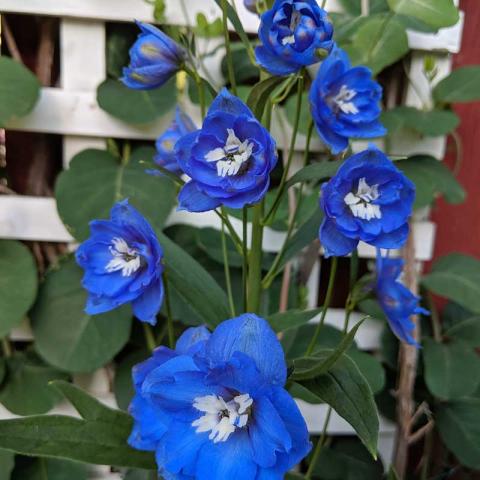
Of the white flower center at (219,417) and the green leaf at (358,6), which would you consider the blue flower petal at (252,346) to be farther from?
the green leaf at (358,6)

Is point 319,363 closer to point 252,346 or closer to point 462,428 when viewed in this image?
point 252,346

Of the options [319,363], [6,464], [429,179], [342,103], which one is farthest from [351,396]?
[6,464]

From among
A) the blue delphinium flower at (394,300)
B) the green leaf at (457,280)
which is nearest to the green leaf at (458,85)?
the green leaf at (457,280)

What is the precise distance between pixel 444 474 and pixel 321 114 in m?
0.61

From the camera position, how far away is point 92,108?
0.94 metres

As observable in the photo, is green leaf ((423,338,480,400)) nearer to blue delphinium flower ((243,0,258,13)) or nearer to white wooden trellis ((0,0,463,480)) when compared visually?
white wooden trellis ((0,0,463,480))

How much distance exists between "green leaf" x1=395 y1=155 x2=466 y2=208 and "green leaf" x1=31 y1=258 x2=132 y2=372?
1.67ft

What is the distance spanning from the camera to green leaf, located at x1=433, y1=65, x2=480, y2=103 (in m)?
0.95

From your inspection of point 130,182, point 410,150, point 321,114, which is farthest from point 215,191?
point 410,150

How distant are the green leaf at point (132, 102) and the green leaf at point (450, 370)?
594 mm

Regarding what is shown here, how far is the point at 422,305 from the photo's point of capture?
42.2 inches

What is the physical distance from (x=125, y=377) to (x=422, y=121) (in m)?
0.65

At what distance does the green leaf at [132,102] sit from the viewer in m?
0.92

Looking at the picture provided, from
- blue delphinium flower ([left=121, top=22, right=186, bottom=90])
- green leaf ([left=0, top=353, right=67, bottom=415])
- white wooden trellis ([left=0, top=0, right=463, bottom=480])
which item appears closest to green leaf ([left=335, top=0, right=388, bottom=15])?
white wooden trellis ([left=0, top=0, right=463, bottom=480])
